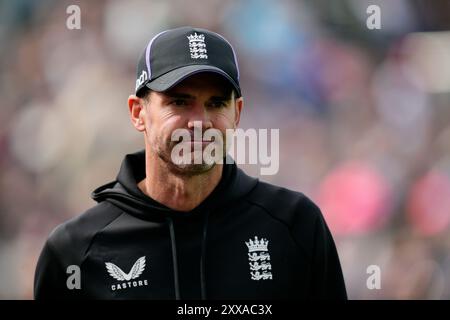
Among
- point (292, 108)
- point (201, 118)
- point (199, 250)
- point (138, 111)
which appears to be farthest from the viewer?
point (292, 108)

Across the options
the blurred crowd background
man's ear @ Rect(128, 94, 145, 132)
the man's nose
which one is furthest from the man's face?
the blurred crowd background

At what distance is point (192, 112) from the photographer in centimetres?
199

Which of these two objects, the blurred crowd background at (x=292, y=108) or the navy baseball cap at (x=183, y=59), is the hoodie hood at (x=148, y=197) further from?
the blurred crowd background at (x=292, y=108)

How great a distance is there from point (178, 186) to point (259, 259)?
32cm

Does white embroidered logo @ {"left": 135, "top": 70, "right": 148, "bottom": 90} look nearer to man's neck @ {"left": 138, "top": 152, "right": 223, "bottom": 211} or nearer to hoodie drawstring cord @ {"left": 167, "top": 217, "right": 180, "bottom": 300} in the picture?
man's neck @ {"left": 138, "top": 152, "right": 223, "bottom": 211}

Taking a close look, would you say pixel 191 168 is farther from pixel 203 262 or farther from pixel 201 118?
pixel 203 262

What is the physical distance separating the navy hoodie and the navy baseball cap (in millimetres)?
335

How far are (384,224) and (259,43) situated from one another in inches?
60.8

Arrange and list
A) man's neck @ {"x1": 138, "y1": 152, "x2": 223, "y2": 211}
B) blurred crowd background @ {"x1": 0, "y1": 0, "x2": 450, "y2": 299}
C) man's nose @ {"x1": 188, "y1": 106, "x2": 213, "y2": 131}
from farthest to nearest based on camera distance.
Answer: blurred crowd background @ {"x1": 0, "y1": 0, "x2": 450, "y2": 299} → man's neck @ {"x1": 138, "y1": 152, "x2": 223, "y2": 211} → man's nose @ {"x1": 188, "y1": 106, "x2": 213, "y2": 131}

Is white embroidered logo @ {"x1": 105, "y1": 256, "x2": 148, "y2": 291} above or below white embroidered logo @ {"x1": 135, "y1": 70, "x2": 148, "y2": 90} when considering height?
→ below

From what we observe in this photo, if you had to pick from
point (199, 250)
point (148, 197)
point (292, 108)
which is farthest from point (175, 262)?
point (292, 108)

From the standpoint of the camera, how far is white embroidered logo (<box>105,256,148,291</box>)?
6.64ft

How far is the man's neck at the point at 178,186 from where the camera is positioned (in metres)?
2.10
